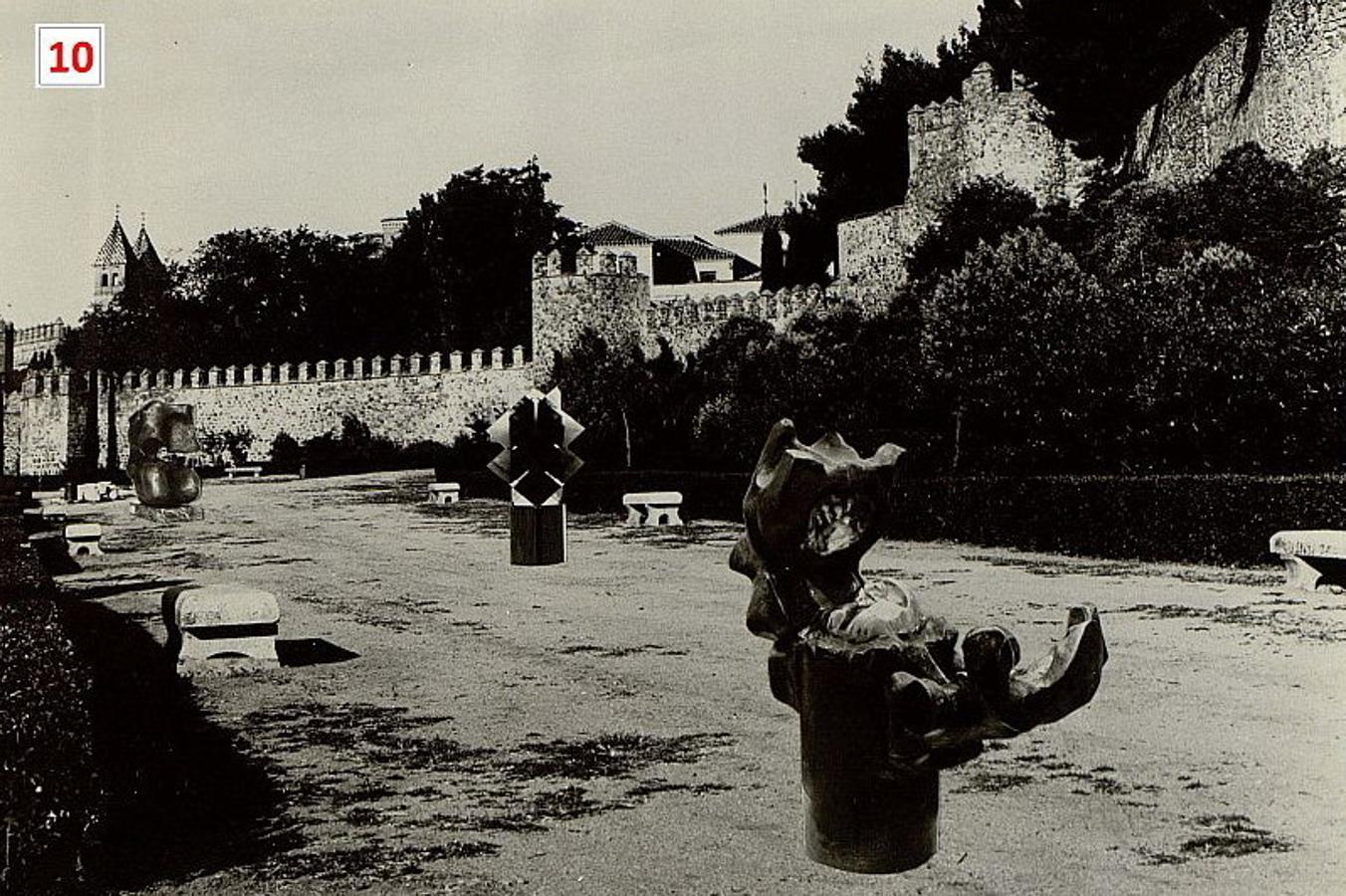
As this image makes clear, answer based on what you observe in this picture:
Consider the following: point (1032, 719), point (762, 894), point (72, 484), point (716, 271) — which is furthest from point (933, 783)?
point (716, 271)

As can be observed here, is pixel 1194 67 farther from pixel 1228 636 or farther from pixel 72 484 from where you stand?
pixel 72 484

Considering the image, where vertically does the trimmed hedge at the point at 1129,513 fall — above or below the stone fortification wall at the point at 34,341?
below

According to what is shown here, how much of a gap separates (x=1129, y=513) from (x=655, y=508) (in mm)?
7275

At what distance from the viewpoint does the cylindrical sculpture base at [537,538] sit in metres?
13.6

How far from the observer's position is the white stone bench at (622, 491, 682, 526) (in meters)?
19.2

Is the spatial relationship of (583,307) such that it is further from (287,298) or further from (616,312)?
(287,298)

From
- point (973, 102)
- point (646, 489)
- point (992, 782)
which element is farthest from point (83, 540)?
point (973, 102)

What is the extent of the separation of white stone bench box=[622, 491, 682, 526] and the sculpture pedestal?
6794 millimetres

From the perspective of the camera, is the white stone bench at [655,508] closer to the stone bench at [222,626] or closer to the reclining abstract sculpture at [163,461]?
the reclining abstract sculpture at [163,461]

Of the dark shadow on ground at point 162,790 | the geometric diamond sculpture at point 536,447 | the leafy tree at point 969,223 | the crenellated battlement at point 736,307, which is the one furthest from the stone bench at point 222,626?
the crenellated battlement at point 736,307

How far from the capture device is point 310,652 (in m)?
8.53

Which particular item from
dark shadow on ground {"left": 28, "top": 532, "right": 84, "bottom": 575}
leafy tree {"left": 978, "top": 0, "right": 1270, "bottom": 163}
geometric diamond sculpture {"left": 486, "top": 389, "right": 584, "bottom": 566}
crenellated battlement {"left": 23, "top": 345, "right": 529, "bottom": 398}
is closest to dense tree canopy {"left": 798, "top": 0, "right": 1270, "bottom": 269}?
leafy tree {"left": 978, "top": 0, "right": 1270, "bottom": 163}

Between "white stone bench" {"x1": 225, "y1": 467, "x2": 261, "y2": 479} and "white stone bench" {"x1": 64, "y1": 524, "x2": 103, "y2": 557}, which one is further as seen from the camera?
"white stone bench" {"x1": 225, "y1": 467, "x2": 261, "y2": 479}

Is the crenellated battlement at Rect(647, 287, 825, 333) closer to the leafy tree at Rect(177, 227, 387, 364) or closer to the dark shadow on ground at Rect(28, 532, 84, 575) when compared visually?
the leafy tree at Rect(177, 227, 387, 364)
